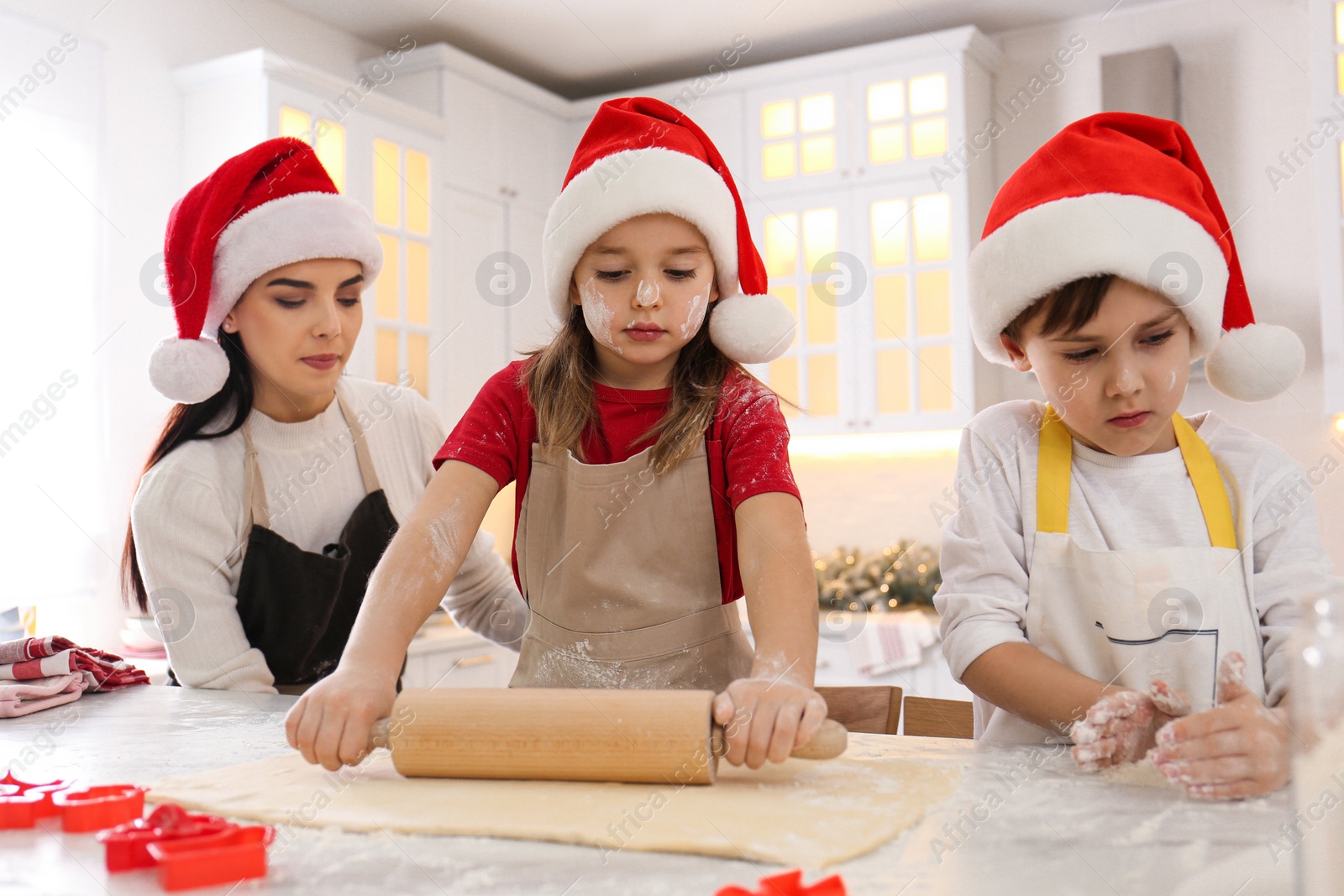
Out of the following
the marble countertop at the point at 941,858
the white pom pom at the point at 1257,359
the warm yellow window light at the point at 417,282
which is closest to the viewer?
the marble countertop at the point at 941,858

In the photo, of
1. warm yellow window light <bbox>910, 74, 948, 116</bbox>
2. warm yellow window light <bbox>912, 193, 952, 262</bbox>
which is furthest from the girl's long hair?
warm yellow window light <bbox>910, 74, 948, 116</bbox>

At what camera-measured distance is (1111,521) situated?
1053 mm

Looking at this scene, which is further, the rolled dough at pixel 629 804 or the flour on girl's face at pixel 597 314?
the flour on girl's face at pixel 597 314

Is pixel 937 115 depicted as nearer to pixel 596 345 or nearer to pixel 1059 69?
pixel 1059 69

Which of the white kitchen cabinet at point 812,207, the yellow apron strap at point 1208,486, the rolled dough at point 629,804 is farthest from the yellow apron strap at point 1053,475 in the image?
the white kitchen cabinet at point 812,207

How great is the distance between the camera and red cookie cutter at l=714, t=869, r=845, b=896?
486mm

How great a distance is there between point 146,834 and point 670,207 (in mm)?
733

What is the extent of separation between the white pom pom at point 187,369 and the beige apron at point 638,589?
593 millimetres

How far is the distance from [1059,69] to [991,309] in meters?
2.58

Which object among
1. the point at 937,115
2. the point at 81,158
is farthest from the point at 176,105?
the point at 937,115

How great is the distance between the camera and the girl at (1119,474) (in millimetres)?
984

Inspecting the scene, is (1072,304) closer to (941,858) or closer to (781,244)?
(941,858)

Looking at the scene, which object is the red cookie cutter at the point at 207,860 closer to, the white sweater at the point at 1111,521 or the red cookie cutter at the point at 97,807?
the red cookie cutter at the point at 97,807

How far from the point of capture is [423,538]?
97 cm
